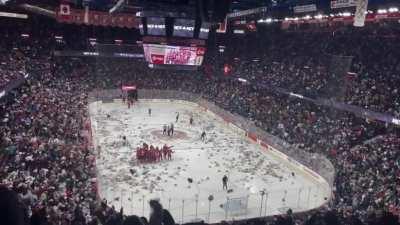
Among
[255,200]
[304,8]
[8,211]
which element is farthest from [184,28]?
[8,211]

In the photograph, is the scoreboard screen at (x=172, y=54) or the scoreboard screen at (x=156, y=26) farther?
the scoreboard screen at (x=172, y=54)

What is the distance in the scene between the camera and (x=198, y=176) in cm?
1945

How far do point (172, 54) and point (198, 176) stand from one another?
7.10m

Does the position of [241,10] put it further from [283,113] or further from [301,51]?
[301,51]

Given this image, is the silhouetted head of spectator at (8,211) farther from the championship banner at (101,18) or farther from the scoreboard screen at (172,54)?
the championship banner at (101,18)

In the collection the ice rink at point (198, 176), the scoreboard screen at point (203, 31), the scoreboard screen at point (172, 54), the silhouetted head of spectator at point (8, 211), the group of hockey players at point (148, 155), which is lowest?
the ice rink at point (198, 176)

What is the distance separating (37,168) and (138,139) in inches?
479

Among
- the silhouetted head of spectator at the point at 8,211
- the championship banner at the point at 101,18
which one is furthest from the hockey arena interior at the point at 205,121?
the championship banner at the point at 101,18

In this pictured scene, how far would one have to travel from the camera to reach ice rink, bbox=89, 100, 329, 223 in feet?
49.9

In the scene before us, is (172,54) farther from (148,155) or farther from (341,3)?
(341,3)

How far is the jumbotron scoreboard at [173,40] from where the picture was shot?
65.1ft

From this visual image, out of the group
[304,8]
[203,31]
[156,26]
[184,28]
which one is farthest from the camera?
[304,8]

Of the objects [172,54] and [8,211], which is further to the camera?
[172,54]

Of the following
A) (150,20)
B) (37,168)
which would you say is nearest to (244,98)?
(150,20)
